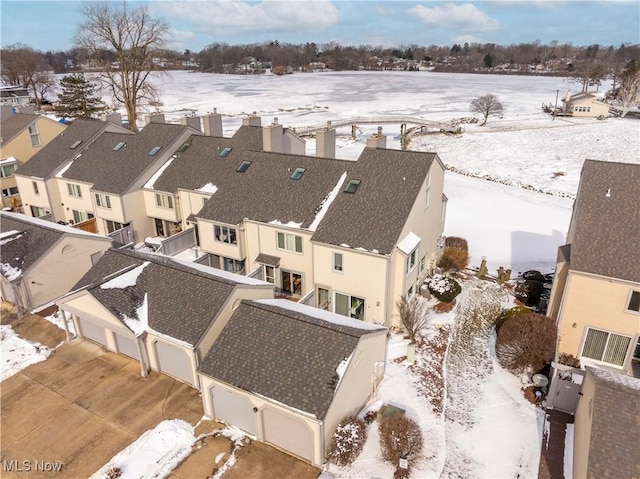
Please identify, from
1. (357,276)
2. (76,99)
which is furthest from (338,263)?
(76,99)

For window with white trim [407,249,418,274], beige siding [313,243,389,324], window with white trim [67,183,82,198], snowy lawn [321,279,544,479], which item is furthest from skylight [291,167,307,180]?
window with white trim [67,183,82,198]

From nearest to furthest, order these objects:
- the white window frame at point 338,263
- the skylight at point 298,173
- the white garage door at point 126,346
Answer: the white garage door at point 126,346, the white window frame at point 338,263, the skylight at point 298,173

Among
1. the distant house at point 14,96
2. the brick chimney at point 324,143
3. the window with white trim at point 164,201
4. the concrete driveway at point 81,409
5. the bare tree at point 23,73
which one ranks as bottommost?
the concrete driveway at point 81,409

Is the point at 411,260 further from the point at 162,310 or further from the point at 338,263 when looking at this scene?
the point at 162,310

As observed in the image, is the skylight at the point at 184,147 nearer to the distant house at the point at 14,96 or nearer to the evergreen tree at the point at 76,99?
the evergreen tree at the point at 76,99

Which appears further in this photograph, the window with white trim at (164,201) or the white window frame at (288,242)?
the window with white trim at (164,201)

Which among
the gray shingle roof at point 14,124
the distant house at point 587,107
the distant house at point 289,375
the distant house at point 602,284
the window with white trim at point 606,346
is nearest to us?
the distant house at point 289,375

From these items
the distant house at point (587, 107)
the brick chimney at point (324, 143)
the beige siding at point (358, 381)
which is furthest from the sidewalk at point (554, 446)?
the distant house at point (587, 107)

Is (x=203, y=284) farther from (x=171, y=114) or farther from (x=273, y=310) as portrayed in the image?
(x=171, y=114)
